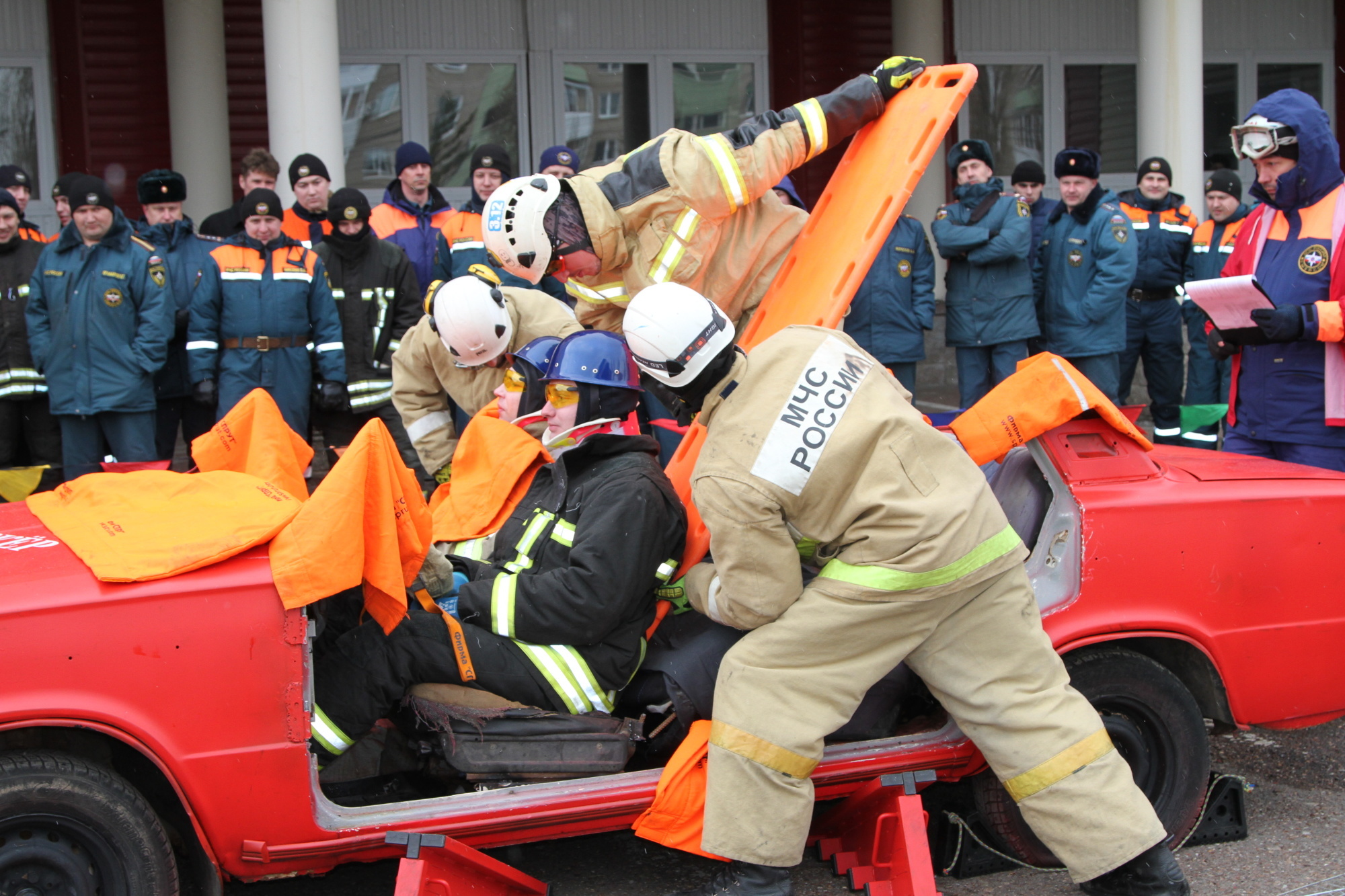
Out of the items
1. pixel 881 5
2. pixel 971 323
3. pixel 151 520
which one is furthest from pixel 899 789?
pixel 881 5

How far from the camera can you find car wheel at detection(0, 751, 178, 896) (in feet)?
8.62

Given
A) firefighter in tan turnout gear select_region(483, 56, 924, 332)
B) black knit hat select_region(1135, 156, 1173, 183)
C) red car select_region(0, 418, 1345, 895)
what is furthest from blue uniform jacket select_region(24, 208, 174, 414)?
black knit hat select_region(1135, 156, 1173, 183)

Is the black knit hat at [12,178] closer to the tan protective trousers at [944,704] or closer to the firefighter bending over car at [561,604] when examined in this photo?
the firefighter bending over car at [561,604]

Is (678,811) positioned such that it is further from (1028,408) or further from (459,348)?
(459,348)

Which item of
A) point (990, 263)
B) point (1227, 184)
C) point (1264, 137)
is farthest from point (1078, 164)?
point (1264, 137)

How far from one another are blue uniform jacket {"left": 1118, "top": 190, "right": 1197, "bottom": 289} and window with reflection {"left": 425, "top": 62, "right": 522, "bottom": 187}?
5933 millimetres

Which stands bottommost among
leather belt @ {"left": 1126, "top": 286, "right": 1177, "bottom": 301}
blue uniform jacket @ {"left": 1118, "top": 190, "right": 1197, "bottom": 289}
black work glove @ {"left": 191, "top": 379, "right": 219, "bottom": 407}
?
black work glove @ {"left": 191, "top": 379, "right": 219, "bottom": 407}

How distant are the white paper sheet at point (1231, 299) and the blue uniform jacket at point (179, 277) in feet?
16.2

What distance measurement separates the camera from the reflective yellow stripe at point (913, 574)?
9.59ft

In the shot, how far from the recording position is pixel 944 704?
10.3 feet

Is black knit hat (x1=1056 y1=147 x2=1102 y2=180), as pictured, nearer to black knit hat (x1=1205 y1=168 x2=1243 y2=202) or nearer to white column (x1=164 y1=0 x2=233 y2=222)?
black knit hat (x1=1205 y1=168 x2=1243 y2=202)

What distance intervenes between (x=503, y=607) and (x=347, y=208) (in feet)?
13.6

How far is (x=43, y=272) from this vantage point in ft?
20.9

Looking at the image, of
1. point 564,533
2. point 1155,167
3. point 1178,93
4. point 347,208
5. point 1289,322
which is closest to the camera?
point 564,533
